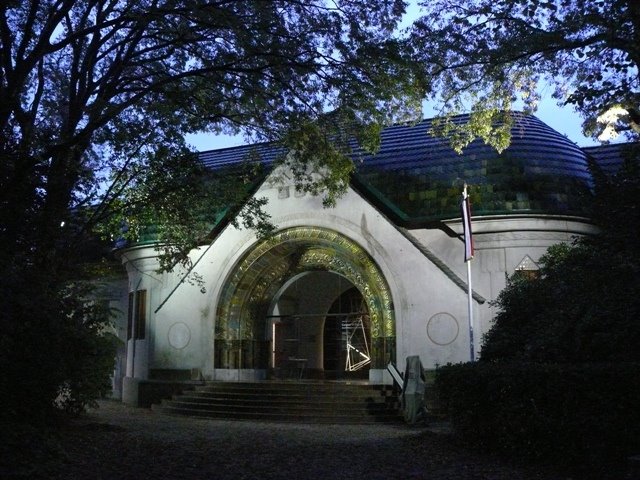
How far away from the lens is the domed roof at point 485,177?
57.9ft

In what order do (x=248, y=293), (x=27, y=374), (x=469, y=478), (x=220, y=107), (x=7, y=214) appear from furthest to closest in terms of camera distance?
(x=248, y=293) < (x=220, y=107) < (x=27, y=374) < (x=7, y=214) < (x=469, y=478)

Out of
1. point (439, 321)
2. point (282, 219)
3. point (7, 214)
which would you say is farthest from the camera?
point (282, 219)

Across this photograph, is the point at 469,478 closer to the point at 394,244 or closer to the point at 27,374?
the point at 27,374

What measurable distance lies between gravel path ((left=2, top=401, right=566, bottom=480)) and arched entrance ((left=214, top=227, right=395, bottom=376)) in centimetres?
524

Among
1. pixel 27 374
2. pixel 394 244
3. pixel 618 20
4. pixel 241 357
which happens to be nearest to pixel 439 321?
pixel 394 244

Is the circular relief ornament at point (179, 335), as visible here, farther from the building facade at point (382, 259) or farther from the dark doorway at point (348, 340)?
the dark doorway at point (348, 340)

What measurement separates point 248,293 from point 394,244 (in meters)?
5.00

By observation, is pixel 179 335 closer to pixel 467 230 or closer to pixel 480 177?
pixel 467 230

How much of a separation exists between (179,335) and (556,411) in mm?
13506

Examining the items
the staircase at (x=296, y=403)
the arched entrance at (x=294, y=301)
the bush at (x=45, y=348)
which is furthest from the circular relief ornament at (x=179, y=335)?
the bush at (x=45, y=348)

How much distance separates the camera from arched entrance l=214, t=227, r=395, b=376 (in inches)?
709

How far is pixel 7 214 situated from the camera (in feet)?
31.7

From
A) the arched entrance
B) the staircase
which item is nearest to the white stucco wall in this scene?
the arched entrance

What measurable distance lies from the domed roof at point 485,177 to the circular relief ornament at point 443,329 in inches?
101
